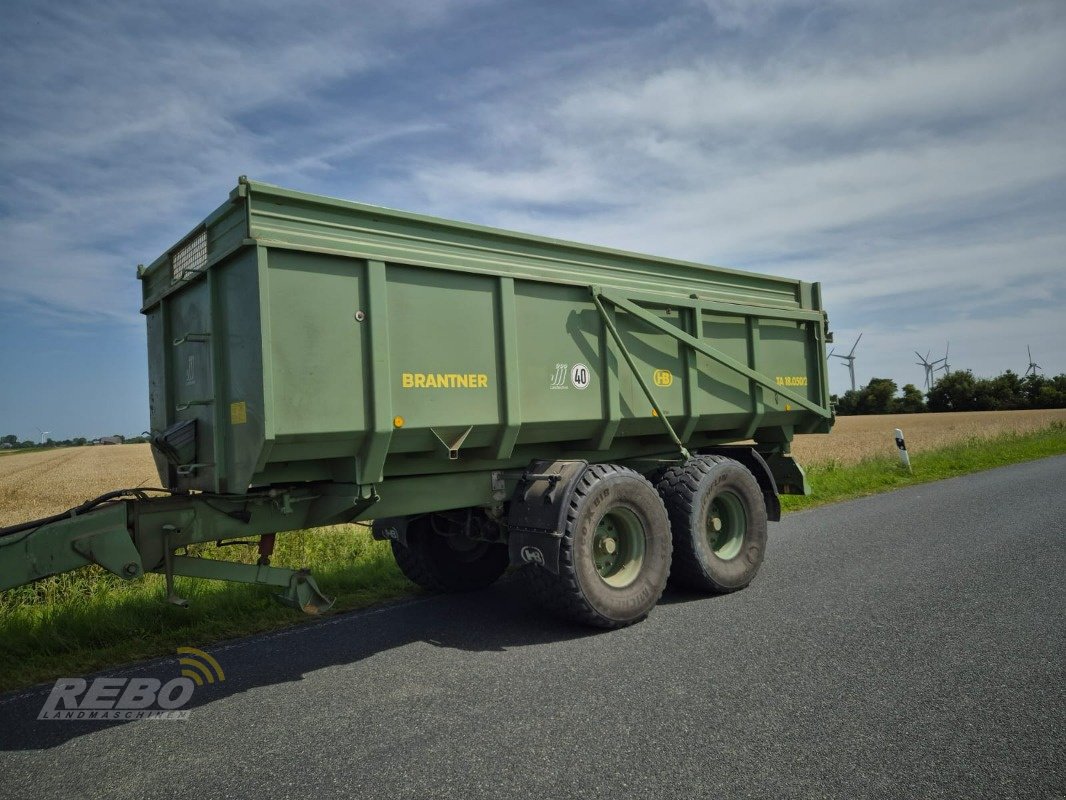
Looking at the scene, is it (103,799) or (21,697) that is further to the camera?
(21,697)

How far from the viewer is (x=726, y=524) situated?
6551mm

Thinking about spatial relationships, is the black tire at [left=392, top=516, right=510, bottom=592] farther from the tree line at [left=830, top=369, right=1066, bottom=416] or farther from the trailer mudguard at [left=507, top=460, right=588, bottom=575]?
the tree line at [left=830, top=369, right=1066, bottom=416]

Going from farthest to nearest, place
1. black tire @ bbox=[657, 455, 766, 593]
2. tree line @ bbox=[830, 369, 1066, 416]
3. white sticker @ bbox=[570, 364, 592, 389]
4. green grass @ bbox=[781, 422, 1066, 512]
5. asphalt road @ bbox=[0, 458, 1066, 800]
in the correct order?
tree line @ bbox=[830, 369, 1066, 416]
green grass @ bbox=[781, 422, 1066, 512]
black tire @ bbox=[657, 455, 766, 593]
white sticker @ bbox=[570, 364, 592, 389]
asphalt road @ bbox=[0, 458, 1066, 800]

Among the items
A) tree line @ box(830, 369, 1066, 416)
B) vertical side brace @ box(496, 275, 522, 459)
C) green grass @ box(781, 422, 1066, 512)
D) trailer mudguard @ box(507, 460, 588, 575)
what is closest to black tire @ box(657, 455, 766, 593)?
trailer mudguard @ box(507, 460, 588, 575)

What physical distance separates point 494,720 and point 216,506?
2167 millimetres

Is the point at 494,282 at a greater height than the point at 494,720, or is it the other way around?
the point at 494,282

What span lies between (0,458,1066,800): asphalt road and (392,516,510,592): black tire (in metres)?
0.32

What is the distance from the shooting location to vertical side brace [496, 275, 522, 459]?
16.7 ft

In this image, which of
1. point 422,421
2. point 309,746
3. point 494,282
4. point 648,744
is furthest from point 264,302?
point 648,744

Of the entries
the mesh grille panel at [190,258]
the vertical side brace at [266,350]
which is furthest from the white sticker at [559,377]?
the mesh grille panel at [190,258]

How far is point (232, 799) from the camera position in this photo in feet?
9.60

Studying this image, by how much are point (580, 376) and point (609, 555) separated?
139 cm

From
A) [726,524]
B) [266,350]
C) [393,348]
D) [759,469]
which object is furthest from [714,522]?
[266,350]

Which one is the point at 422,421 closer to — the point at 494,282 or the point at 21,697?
the point at 494,282
